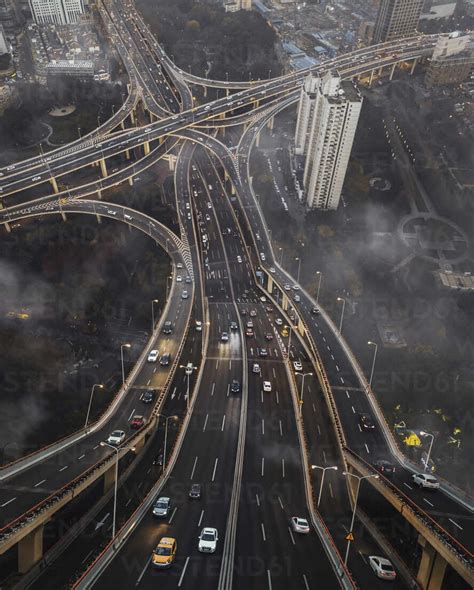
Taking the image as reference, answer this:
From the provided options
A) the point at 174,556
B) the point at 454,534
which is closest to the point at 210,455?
the point at 174,556

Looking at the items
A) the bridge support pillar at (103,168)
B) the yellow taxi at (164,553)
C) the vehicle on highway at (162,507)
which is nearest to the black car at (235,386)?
the vehicle on highway at (162,507)

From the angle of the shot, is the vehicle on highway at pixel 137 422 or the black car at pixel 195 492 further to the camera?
the vehicle on highway at pixel 137 422

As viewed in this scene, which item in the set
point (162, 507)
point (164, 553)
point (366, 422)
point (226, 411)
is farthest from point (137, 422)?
point (366, 422)

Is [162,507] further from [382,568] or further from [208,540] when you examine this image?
[382,568]

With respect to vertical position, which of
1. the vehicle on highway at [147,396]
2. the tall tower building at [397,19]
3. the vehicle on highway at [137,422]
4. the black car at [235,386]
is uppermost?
the tall tower building at [397,19]

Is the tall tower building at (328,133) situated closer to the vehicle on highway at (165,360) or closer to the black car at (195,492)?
the vehicle on highway at (165,360)

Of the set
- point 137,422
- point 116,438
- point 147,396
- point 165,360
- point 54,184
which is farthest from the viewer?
point 54,184
